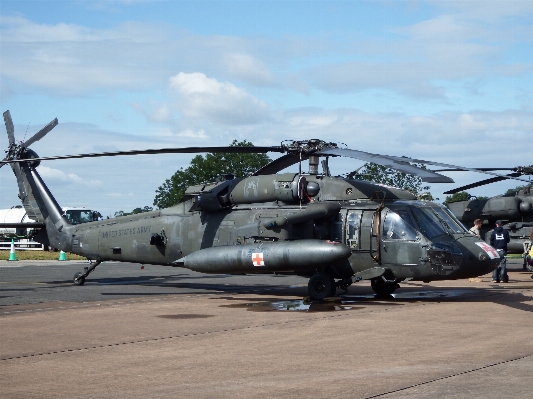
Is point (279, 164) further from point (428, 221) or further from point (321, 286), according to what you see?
point (428, 221)

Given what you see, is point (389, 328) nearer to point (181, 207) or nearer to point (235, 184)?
point (235, 184)

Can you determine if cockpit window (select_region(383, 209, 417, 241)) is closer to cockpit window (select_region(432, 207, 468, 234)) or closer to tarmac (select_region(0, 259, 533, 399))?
cockpit window (select_region(432, 207, 468, 234))

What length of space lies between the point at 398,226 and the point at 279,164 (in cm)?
347

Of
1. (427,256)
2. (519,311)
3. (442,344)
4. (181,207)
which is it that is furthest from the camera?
(181,207)

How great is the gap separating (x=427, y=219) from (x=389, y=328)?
4.69m

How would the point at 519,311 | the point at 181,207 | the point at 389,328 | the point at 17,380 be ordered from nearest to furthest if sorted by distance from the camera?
the point at 17,380 → the point at 389,328 → the point at 519,311 → the point at 181,207

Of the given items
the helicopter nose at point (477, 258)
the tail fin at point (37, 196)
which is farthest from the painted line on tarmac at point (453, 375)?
the tail fin at point (37, 196)

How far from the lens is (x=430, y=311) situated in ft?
43.3

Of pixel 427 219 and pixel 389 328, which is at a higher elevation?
pixel 427 219

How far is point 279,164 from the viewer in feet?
55.8

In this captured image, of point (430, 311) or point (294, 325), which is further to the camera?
point (430, 311)

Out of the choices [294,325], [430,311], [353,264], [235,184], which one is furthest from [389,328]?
[235,184]

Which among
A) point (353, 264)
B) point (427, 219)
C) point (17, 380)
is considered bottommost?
point (17, 380)

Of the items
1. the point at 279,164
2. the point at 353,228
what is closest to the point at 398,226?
the point at 353,228
